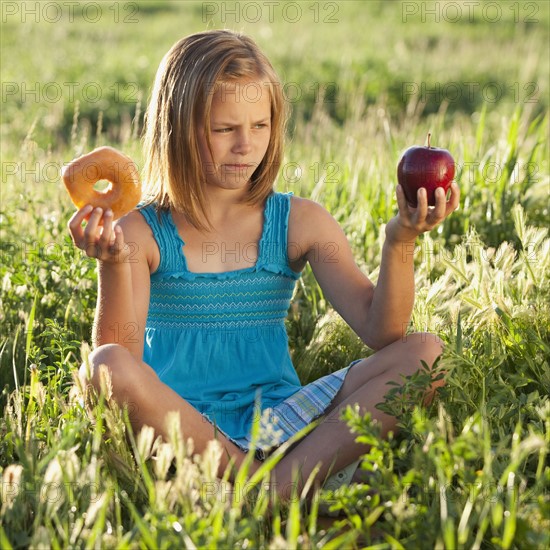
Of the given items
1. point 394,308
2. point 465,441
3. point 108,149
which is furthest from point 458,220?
point 465,441

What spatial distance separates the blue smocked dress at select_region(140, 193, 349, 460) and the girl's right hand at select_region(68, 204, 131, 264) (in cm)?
42

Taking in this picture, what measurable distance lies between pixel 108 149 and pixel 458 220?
1852 millimetres

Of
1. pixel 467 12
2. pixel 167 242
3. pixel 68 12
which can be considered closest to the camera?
pixel 167 242

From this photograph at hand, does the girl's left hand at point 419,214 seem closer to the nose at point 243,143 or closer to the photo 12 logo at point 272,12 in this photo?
the nose at point 243,143

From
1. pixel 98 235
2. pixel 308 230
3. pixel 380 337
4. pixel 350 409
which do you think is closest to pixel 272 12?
pixel 308 230

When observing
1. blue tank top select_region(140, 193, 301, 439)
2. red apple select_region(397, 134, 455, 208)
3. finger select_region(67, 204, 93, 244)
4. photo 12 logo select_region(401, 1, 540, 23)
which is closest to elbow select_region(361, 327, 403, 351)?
blue tank top select_region(140, 193, 301, 439)

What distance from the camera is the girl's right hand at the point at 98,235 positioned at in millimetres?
2211

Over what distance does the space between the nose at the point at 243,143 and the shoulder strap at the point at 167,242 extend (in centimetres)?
33

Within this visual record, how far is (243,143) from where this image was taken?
2.51m

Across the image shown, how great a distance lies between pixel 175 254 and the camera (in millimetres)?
2682

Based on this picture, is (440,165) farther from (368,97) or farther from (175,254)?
(368,97)

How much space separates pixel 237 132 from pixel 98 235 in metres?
0.52

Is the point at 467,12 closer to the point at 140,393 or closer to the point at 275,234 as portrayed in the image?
the point at 275,234

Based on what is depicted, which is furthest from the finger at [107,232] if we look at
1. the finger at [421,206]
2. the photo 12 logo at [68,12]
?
the photo 12 logo at [68,12]
